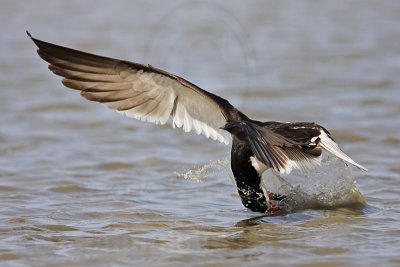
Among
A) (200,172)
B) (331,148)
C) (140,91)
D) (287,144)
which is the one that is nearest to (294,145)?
(287,144)

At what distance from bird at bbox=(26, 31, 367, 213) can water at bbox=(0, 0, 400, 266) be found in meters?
0.46

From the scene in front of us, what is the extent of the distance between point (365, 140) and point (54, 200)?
4.39 meters

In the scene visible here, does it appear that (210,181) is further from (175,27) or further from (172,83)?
(175,27)

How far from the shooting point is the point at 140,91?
801 cm

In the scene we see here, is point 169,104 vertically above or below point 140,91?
below

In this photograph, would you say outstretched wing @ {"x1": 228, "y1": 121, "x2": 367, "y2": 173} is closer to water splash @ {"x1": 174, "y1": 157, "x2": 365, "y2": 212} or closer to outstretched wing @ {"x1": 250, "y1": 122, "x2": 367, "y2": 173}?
outstretched wing @ {"x1": 250, "y1": 122, "x2": 367, "y2": 173}

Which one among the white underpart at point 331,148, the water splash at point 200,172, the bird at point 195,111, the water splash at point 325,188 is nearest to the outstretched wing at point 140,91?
the bird at point 195,111

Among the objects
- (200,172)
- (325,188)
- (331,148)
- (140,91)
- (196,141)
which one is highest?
(140,91)

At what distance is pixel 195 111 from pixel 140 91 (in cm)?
58

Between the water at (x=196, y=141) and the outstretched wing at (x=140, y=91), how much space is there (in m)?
0.70

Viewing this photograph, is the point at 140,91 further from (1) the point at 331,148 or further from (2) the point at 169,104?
(1) the point at 331,148

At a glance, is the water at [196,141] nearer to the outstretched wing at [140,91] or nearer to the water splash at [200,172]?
the water splash at [200,172]

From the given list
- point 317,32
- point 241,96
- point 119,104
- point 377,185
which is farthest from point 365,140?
point 317,32

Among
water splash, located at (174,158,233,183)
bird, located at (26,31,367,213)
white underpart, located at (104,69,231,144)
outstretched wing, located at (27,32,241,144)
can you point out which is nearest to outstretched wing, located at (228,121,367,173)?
bird, located at (26,31,367,213)
